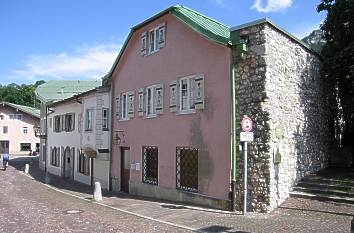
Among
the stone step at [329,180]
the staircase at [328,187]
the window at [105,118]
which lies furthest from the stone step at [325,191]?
the window at [105,118]

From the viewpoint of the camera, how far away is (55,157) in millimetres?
35312

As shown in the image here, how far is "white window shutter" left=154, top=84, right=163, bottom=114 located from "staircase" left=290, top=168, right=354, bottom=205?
22.0 feet

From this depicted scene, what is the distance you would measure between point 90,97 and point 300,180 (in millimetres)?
14357

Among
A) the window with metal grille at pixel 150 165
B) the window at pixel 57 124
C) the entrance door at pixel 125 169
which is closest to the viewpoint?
the window with metal grille at pixel 150 165

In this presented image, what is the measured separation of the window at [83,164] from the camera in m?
27.0

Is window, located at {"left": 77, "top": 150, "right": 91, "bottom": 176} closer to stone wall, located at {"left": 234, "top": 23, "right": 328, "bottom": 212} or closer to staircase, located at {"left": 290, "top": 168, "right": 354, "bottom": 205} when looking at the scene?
stone wall, located at {"left": 234, "top": 23, "right": 328, "bottom": 212}

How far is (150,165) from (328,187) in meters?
8.20

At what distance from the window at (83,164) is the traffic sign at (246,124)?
16.4 metres

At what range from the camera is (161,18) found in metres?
18.1

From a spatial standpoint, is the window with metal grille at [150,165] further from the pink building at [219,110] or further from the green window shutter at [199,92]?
the green window shutter at [199,92]

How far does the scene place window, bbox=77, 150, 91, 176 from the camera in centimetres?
2700

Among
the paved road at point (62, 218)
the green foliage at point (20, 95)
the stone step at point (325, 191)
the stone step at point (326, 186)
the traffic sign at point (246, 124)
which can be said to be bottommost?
the paved road at point (62, 218)

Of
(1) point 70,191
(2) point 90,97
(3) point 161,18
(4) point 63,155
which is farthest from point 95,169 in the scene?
(3) point 161,18

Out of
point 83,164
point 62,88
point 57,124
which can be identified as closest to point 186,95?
point 83,164
